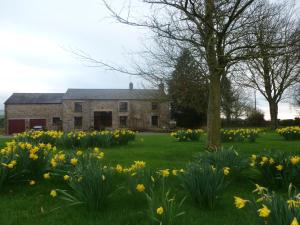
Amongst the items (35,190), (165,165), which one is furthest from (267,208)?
(165,165)

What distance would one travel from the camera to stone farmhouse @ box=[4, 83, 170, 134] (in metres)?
48.9

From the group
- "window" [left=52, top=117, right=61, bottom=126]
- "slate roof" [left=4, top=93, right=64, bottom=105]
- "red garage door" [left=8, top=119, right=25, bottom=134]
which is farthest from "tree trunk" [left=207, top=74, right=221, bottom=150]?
"slate roof" [left=4, top=93, right=64, bottom=105]

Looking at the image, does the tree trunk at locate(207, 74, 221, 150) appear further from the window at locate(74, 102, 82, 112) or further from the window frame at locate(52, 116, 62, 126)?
the window frame at locate(52, 116, 62, 126)

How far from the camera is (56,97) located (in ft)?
169

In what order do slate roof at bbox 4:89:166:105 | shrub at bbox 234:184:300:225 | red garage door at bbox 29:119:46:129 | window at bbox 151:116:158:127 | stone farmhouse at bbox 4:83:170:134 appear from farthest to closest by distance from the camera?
window at bbox 151:116:158:127 → slate roof at bbox 4:89:166:105 → red garage door at bbox 29:119:46:129 → stone farmhouse at bbox 4:83:170:134 → shrub at bbox 234:184:300:225

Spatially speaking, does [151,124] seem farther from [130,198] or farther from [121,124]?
[130,198]

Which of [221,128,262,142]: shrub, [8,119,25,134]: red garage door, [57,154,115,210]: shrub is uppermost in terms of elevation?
[8,119,25,134]: red garage door

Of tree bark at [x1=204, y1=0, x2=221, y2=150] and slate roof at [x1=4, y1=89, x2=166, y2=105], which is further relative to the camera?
slate roof at [x1=4, y1=89, x2=166, y2=105]

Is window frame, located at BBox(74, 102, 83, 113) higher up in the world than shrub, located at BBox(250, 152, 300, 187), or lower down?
higher up

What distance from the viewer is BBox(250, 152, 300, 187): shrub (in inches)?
226

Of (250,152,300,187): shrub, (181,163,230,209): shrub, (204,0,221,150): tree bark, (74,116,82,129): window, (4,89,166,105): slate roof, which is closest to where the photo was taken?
(181,163,230,209): shrub

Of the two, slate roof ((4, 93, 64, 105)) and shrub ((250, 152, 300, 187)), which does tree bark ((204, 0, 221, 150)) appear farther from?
slate roof ((4, 93, 64, 105))

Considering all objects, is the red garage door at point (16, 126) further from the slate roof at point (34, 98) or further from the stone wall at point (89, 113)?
the slate roof at point (34, 98)

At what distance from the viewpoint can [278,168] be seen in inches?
220
